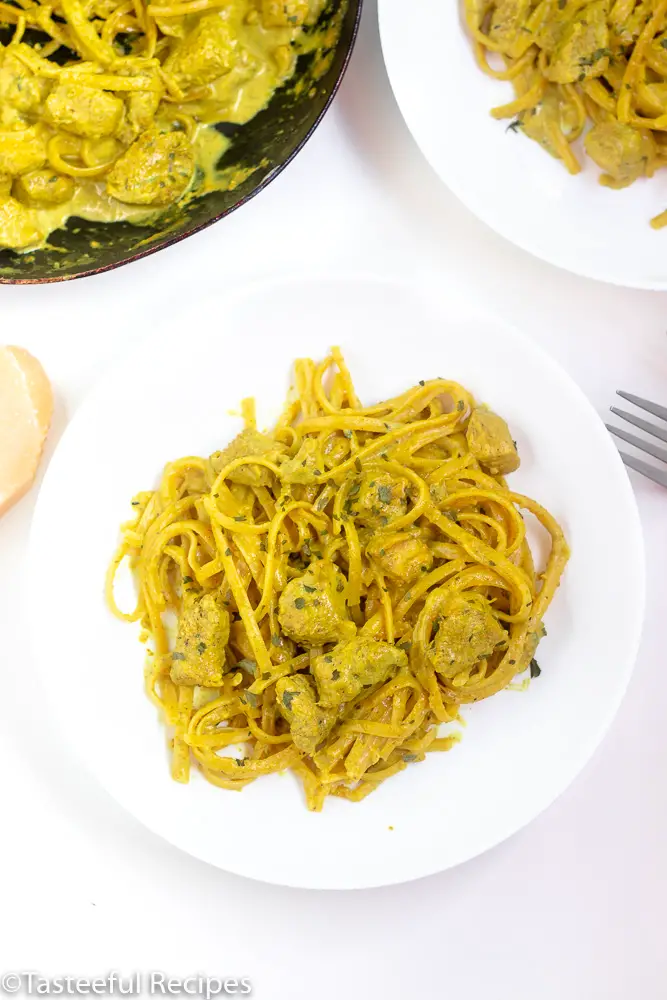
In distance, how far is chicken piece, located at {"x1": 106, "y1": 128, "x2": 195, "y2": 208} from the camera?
200 centimetres

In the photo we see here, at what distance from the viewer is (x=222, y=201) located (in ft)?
6.62

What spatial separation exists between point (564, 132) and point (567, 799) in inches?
72.1

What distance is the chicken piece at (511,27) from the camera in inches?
78.5

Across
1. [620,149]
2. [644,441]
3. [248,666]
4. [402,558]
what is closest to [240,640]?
[248,666]

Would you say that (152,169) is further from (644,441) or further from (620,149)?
(644,441)

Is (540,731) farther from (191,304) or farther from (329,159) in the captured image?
(329,159)

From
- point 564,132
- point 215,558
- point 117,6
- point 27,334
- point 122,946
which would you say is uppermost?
point 117,6

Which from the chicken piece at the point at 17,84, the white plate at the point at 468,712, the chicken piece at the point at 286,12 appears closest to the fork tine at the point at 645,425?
the white plate at the point at 468,712

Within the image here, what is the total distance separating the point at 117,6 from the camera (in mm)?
1987

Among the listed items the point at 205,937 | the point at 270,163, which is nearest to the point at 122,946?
the point at 205,937

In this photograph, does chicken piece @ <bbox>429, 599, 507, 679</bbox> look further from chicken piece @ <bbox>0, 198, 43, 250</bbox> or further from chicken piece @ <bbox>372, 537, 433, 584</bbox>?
chicken piece @ <bbox>0, 198, 43, 250</bbox>

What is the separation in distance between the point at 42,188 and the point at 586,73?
1.38 meters

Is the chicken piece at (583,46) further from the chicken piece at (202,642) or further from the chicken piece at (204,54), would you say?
the chicken piece at (202,642)

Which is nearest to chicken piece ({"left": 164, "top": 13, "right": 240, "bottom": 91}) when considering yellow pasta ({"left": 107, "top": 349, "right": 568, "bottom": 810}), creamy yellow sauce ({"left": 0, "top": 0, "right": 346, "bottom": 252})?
creamy yellow sauce ({"left": 0, "top": 0, "right": 346, "bottom": 252})
